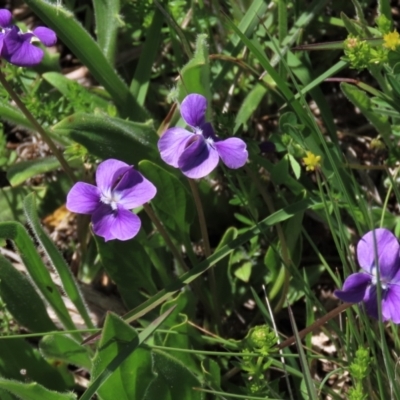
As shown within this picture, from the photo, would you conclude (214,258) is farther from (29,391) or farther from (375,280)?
(29,391)

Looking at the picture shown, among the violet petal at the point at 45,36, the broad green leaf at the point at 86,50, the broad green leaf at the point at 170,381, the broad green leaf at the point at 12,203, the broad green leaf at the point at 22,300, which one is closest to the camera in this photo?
the broad green leaf at the point at 170,381

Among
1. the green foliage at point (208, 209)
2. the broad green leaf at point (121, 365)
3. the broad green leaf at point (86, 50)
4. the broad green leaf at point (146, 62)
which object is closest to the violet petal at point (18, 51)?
the green foliage at point (208, 209)

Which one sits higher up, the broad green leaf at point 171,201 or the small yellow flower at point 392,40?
the small yellow flower at point 392,40

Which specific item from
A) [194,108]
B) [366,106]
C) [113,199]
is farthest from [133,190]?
[366,106]

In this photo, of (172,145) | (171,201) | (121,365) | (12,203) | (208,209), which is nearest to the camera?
(172,145)

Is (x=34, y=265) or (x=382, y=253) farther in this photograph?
(x=34, y=265)

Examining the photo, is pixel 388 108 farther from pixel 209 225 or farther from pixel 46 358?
pixel 46 358

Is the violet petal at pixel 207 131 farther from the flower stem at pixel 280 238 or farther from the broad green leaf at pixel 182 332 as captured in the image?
the broad green leaf at pixel 182 332
